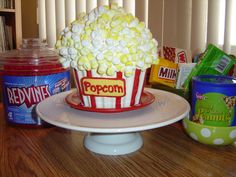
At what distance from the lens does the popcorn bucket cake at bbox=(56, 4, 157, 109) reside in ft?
1.60

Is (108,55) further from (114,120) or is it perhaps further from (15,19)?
(15,19)

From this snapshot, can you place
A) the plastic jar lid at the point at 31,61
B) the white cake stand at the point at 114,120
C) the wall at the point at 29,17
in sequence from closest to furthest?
the white cake stand at the point at 114,120 < the plastic jar lid at the point at 31,61 < the wall at the point at 29,17

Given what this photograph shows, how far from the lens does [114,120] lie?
0.50m

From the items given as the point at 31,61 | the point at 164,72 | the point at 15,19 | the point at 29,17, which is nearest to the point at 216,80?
the point at 164,72

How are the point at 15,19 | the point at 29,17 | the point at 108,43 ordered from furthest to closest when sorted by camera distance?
the point at 29,17
the point at 15,19
the point at 108,43

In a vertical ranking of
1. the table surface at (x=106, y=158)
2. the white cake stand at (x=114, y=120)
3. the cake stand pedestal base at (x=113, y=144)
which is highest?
Result: the white cake stand at (x=114, y=120)

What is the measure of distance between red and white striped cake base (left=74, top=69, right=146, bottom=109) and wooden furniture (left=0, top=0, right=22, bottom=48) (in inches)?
74.1

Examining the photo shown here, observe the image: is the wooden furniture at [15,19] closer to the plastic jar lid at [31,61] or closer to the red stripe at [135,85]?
the plastic jar lid at [31,61]

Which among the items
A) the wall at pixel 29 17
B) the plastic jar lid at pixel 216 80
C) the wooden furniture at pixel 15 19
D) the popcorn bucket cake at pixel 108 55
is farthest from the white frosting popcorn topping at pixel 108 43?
the wall at pixel 29 17

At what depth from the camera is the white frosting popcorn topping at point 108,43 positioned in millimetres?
487

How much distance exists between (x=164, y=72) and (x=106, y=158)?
296 mm

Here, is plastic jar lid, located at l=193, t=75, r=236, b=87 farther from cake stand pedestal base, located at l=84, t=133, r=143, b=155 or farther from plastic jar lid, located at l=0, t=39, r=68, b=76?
plastic jar lid, located at l=0, t=39, r=68, b=76

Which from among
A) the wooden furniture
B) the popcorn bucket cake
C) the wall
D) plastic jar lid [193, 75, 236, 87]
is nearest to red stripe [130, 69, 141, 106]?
the popcorn bucket cake

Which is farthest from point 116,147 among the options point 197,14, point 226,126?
point 197,14
